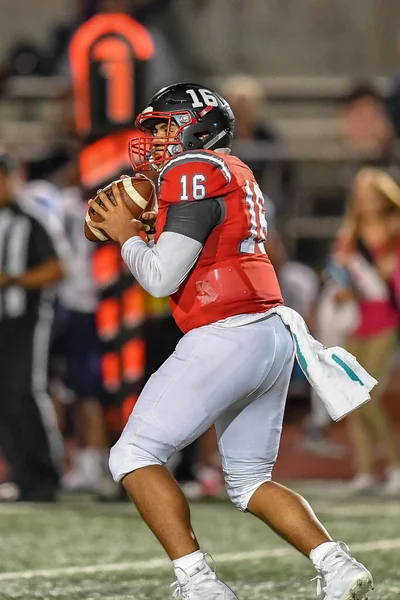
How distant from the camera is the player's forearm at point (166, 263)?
14.0 ft

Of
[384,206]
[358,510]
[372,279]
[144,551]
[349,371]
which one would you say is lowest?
[358,510]

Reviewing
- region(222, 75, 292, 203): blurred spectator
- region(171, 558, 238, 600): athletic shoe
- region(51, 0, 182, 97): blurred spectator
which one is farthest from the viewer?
region(51, 0, 182, 97): blurred spectator

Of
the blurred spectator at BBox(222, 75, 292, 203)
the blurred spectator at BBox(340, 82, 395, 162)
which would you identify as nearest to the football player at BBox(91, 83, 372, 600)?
the blurred spectator at BBox(222, 75, 292, 203)

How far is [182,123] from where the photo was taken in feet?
14.9

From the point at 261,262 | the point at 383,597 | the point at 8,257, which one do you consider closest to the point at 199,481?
the point at 8,257

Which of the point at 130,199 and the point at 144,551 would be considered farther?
the point at 144,551

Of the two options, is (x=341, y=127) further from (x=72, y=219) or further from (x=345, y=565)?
(x=345, y=565)

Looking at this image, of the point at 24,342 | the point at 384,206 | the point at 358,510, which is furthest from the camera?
the point at 384,206

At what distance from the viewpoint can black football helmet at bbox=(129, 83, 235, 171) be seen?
4523 mm

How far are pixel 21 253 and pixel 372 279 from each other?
206 cm

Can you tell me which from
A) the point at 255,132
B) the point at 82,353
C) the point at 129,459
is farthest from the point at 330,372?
the point at 255,132

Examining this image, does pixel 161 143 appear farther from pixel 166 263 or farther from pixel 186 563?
pixel 186 563

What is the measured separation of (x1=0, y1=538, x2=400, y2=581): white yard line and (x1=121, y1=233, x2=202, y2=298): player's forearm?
5.20 ft

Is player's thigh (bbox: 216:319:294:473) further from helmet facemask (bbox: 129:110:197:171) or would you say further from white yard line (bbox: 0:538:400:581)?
white yard line (bbox: 0:538:400:581)
